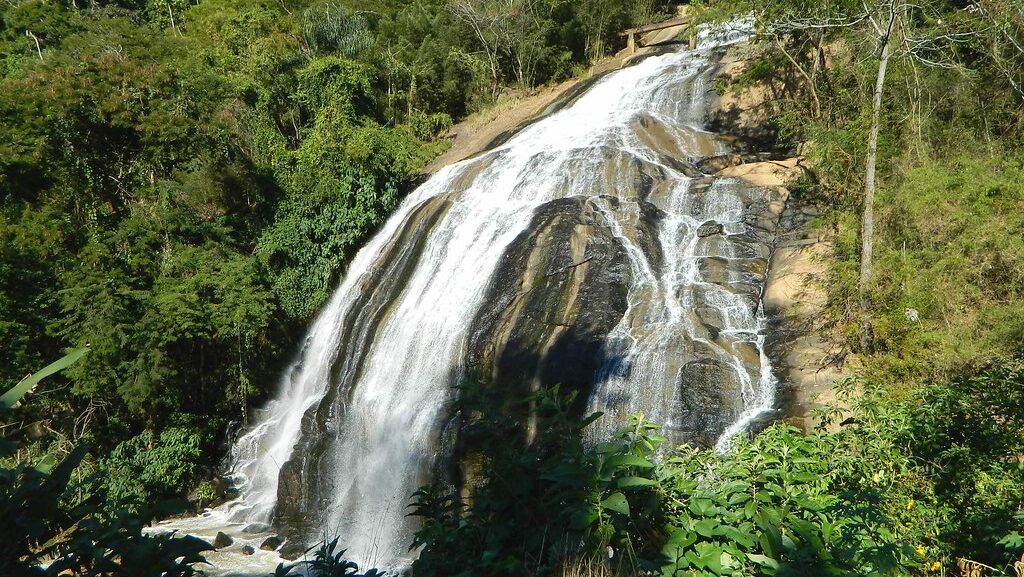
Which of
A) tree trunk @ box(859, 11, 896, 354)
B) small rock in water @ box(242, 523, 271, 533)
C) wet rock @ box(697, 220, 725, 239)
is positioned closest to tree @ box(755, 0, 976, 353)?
tree trunk @ box(859, 11, 896, 354)

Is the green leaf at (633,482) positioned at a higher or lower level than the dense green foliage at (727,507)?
higher

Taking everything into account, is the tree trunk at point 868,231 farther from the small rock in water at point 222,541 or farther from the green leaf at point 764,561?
the small rock in water at point 222,541

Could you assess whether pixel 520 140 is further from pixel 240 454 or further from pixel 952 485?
pixel 952 485

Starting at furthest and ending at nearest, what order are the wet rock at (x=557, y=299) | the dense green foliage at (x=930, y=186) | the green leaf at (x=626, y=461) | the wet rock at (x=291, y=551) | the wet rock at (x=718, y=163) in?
the wet rock at (x=718, y=163) → the wet rock at (x=291, y=551) → the wet rock at (x=557, y=299) → the dense green foliage at (x=930, y=186) → the green leaf at (x=626, y=461)

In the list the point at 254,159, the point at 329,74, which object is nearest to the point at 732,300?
the point at 254,159

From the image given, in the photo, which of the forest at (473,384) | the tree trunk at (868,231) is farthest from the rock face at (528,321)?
the tree trunk at (868,231)

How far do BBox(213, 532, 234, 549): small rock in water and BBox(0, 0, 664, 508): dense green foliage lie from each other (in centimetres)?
262

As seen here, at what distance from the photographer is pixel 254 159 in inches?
623

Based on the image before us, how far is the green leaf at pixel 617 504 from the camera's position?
203 centimetres

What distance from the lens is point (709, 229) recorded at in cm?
1021

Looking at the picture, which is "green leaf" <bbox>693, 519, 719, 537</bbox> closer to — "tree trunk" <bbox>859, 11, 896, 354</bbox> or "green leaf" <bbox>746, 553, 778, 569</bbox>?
"green leaf" <bbox>746, 553, 778, 569</bbox>

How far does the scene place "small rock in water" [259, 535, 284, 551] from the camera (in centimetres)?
911

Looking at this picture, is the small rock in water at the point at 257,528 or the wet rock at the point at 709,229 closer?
the small rock in water at the point at 257,528

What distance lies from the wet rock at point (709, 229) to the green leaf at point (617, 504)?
8.74 meters
